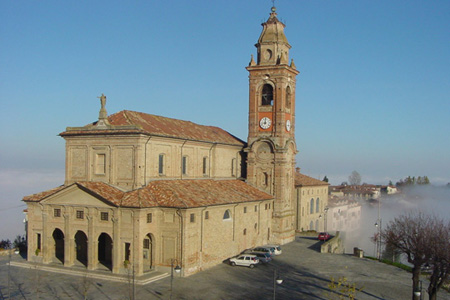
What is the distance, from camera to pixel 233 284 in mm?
35531

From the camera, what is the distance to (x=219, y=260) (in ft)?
139

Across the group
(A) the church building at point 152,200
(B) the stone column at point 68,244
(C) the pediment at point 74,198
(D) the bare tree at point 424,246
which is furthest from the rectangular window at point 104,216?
(D) the bare tree at point 424,246

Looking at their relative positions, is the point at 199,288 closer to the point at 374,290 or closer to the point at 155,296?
the point at 155,296

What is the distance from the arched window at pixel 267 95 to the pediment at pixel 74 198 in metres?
25.0

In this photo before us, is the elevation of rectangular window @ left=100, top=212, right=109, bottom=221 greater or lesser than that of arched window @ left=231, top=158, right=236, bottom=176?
lesser

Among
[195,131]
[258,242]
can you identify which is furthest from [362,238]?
[195,131]

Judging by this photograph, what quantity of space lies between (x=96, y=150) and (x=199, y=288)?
15539 mm

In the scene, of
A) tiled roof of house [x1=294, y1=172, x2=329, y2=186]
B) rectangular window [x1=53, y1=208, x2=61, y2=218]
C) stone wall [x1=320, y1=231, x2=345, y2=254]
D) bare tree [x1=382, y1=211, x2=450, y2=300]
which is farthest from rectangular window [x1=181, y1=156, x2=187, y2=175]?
tiled roof of house [x1=294, y1=172, x2=329, y2=186]

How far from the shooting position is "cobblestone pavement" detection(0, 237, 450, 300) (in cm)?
3194

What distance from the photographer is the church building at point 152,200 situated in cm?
3728

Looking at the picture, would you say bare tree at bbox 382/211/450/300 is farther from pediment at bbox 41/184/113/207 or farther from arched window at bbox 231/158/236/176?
arched window at bbox 231/158/236/176

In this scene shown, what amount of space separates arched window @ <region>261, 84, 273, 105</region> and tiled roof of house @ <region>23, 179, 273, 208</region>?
12.7m

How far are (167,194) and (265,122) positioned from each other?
19282 millimetres

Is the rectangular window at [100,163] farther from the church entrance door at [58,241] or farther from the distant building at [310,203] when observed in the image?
the distant building at [310,203]
